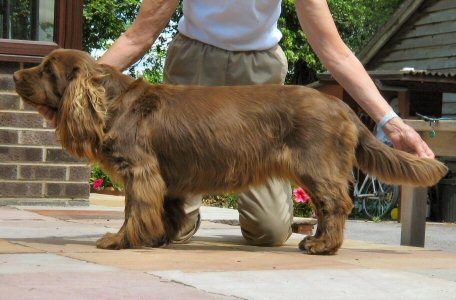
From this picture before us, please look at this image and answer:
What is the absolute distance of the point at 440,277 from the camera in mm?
4363

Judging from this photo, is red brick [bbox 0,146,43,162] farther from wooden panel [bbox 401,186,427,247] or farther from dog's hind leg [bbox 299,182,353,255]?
dog's hind leg [bbox 299,182,353,255]

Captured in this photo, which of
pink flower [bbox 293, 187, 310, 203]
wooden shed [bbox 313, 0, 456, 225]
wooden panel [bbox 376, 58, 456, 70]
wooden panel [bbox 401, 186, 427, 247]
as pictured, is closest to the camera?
wooden panel [bbox 401, 186, 427, 247]

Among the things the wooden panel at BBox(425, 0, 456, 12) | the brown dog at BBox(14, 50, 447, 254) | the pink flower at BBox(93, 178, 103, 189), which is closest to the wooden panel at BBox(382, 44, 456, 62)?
the wooden panel at BBox(425, 0, 456, 12)

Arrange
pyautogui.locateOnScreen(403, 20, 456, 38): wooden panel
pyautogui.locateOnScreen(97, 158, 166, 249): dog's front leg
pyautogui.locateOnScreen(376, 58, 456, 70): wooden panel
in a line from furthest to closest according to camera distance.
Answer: pyautogui.locateOnScreen(403, 20, 456, 38): wooden panel
pyautogui.locateOnScreen(376, 58, 456, 70): wooden panel
pyautogui.locateOnScreen(97, 158, 166, 249): dog's front leg

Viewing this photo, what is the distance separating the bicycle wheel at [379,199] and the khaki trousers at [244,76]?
439 inches

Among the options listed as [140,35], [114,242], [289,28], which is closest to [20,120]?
[140,35]

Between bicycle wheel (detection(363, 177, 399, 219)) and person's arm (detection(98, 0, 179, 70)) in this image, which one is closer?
person's arm (detection(98, 0, 179, 70))

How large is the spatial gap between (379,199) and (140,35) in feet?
40.8

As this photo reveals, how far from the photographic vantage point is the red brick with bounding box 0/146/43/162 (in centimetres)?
825

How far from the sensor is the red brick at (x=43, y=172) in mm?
8327

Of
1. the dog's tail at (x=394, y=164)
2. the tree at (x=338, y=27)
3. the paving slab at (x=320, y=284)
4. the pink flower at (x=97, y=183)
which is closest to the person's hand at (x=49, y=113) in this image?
the paving slab at (x=320, y=284)

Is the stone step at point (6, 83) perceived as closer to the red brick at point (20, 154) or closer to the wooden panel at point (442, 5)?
the red brick at point (20, 154)

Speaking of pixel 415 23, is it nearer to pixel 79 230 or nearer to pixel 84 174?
pixel 84 174

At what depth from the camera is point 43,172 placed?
8398 mm
